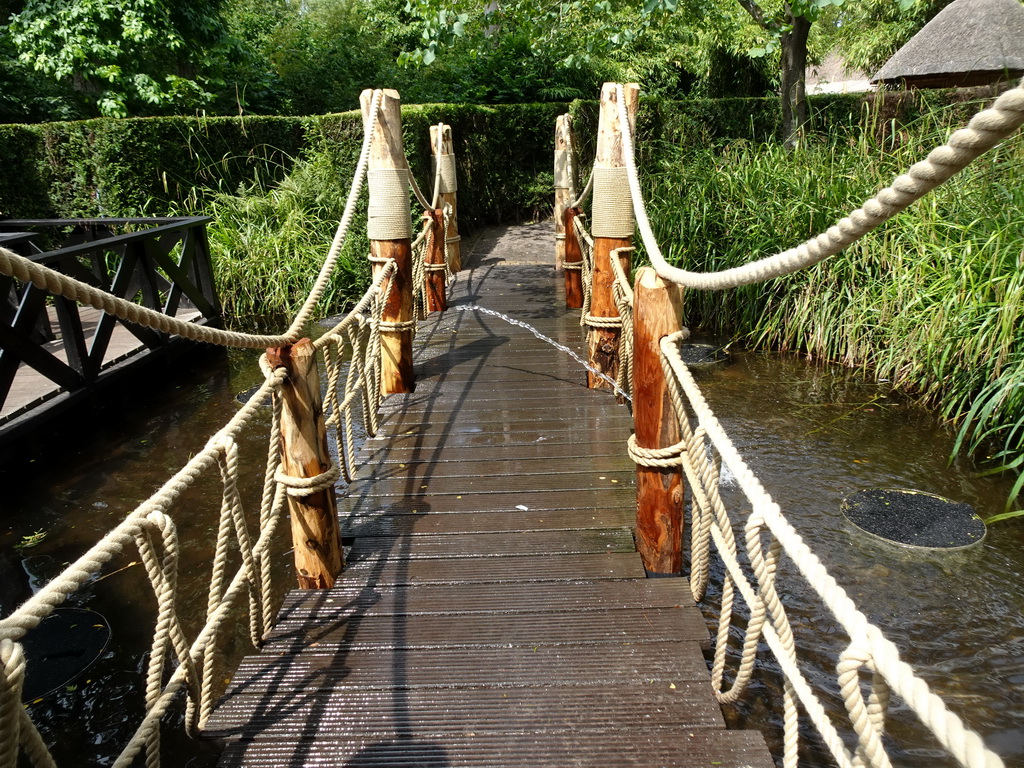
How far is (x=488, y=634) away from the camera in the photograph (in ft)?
7.77

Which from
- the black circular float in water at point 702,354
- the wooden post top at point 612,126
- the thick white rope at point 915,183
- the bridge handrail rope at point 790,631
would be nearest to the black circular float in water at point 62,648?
the bridge handrail rope at point 790,631

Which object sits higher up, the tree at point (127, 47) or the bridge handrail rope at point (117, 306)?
the tree at point (127, 47)

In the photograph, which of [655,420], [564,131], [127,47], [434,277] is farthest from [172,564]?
[127,47]

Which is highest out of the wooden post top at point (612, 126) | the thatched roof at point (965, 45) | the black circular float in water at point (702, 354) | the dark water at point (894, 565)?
the thatched roof at point (965, 45)

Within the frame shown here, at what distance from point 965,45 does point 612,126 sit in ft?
31.5

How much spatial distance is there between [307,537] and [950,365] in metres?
4.90

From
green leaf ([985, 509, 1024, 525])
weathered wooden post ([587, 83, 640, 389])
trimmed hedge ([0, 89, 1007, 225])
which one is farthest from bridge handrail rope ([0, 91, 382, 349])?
trimmed hedge ([0, 89, 1007, 225])

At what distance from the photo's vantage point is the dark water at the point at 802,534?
9.48 feet

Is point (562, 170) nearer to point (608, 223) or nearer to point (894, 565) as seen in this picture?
point (608, 223)

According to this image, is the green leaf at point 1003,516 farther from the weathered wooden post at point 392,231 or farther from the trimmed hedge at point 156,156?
the trimmed hedge at point 156,156

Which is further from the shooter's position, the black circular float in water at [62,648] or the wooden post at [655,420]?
the black circular float in water at [62,648]

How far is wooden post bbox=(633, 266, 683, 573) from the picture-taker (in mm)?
2518

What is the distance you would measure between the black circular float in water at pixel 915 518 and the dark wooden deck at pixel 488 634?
4.98 ft

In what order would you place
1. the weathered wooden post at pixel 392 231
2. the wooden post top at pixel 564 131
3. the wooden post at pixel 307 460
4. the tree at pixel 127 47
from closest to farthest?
the wooden post at pixel 307 460, the weathered wooden post at pixel 392 231, the wooden post top at pixel 564 131, the tree at pixel 127 47
